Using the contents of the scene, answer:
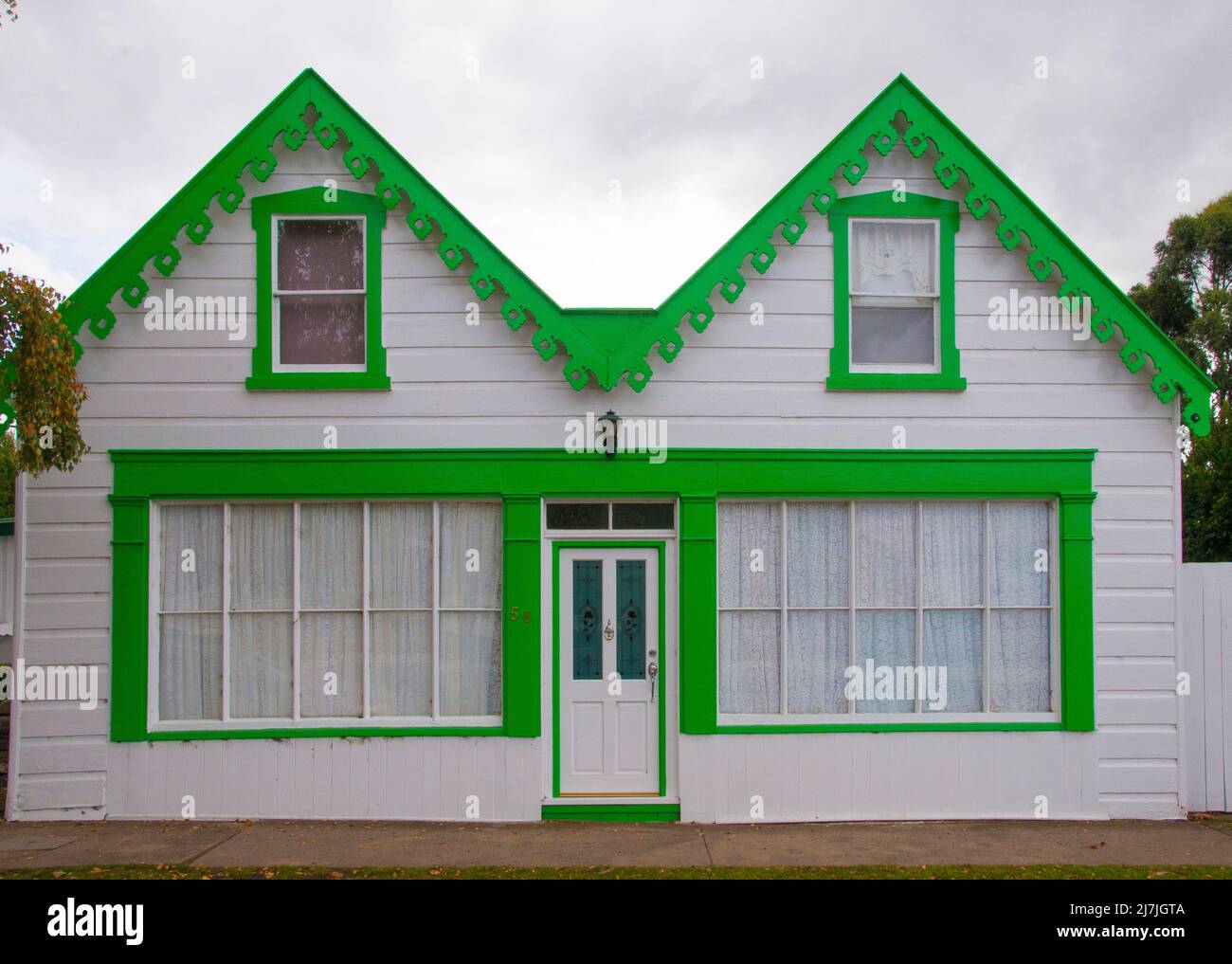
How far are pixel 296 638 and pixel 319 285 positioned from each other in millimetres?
3346

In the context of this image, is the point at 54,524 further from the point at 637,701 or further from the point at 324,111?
the point at 637,701

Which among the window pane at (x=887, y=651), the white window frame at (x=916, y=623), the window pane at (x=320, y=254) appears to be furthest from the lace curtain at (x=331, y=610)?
the window pane at (x=887, y=651)

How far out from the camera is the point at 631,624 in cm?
991

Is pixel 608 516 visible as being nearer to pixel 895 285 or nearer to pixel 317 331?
pixel 317 331

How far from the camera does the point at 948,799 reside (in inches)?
385

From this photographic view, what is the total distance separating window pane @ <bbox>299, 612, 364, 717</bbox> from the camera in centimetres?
983

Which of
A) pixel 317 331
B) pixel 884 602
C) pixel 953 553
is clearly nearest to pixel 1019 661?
pixel 953 553

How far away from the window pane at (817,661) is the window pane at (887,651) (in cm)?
17

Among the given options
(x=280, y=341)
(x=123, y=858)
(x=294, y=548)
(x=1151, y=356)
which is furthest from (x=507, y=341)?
(x=1151, y=356)

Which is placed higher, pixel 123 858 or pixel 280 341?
pixel 280 341

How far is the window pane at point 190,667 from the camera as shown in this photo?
9.80 metres

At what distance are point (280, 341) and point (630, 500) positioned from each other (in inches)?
144

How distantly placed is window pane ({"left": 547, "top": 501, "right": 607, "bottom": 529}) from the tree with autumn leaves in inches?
165

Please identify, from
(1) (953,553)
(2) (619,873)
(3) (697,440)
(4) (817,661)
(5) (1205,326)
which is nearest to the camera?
(2) (619,873)
